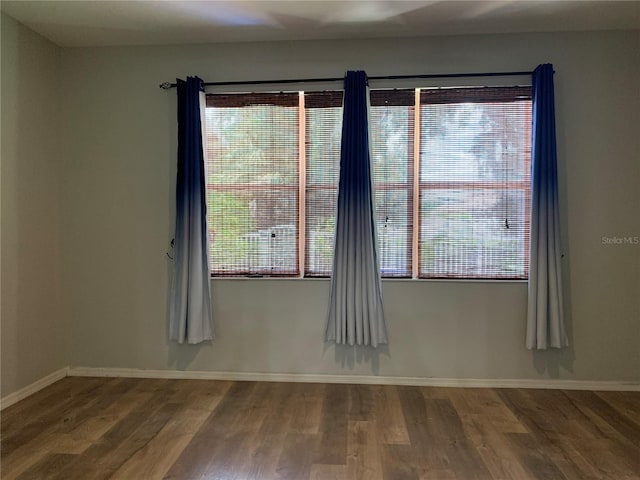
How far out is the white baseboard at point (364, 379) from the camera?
320 centimetres

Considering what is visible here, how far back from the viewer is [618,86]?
3129mm

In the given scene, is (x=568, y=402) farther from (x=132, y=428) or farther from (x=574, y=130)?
(x=132, y=428)

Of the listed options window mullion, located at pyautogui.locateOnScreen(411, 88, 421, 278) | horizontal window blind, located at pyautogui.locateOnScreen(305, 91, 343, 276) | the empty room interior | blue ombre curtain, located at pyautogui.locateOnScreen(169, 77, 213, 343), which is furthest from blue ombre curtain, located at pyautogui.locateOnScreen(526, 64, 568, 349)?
blue ombre curtain, located at pyautogui.locateOnScreen(169, 77, 213, 343)

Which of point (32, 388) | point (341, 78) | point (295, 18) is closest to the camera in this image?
point (295, 18)

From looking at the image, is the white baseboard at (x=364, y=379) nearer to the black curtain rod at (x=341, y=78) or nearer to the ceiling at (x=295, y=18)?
the black curtain rod at (x=341, y=78)

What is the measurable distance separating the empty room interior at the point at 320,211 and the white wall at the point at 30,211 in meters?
0.02

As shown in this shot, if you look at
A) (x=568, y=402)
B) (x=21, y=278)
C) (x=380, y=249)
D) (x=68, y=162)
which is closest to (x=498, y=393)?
(x=568, y=402)

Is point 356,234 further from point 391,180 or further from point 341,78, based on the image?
point 341,78

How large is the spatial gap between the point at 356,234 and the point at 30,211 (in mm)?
2563

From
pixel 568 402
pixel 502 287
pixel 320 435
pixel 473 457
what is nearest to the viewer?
pixel 473 457

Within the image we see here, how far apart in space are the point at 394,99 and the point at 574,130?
142 centimetres

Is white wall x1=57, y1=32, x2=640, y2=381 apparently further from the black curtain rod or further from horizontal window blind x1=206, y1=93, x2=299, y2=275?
horizontal window blind x1=206, y1=93, x2=299, y2=275

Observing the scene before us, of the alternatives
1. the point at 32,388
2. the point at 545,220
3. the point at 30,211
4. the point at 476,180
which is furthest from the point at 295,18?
the point at 32,388

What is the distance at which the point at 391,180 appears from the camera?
10.7 feet
